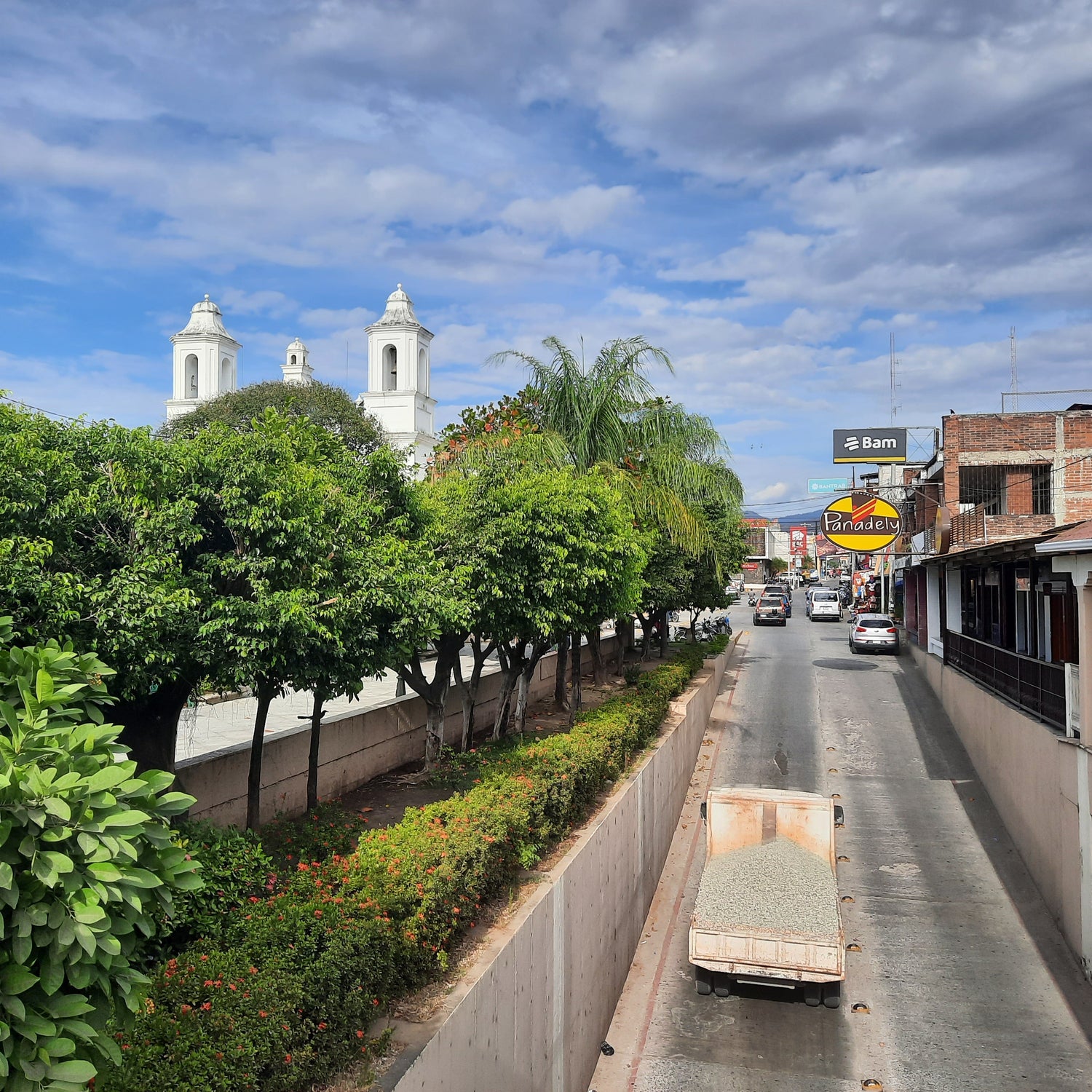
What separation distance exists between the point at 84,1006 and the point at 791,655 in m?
40.1

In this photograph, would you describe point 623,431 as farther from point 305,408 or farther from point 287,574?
point 305,408

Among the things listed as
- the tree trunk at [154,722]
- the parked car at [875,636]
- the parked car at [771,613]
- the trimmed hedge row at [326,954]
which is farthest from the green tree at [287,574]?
the parked car at [771,613]

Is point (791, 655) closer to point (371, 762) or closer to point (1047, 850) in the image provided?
point (1047, 850)

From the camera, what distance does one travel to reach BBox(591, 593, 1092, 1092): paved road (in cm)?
1018

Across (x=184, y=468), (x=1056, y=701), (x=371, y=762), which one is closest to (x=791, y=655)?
(x=1056, y=701)

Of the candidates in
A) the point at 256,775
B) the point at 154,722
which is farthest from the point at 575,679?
the point at 154,722

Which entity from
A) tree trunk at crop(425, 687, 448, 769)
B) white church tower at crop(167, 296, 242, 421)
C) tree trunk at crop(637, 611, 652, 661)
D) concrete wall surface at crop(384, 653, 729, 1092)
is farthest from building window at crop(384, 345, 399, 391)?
concrete wall surface at crop(384, 653, 729, 1092)

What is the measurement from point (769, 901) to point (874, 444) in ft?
119

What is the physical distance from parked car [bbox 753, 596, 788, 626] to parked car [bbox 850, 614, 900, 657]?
1781 cm

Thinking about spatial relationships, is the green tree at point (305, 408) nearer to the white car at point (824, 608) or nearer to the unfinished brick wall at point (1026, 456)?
the unfinished brick wall at point (1026, 456)

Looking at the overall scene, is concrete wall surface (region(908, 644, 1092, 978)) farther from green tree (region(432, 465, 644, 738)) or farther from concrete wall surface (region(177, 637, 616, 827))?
concrete wall surface (region(177, 637, 616, 827))

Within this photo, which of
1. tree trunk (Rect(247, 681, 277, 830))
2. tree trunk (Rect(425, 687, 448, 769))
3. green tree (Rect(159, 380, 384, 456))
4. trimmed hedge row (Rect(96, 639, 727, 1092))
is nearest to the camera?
trimmed hedge row (Rect(96, 639, 727, 1092))

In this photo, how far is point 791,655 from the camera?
134 ft

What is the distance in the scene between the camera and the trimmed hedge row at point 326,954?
4605 millimetres
